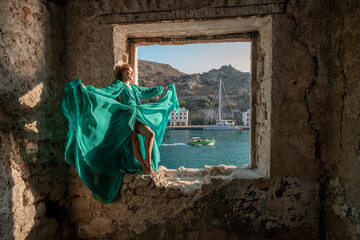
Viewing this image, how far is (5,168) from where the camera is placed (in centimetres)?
142

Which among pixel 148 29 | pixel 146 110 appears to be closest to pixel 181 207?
pixel 146 110

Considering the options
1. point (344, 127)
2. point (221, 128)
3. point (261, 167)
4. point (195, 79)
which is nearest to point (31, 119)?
point (261, 167)

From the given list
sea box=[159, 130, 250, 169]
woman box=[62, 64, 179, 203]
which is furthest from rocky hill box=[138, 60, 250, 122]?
woman box=[62, 64, 179, 203]

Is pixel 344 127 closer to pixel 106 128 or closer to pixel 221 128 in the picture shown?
pixel 106 128

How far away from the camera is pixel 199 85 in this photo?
10.2 metres

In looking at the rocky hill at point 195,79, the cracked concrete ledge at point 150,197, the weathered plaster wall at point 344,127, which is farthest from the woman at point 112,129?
the rocky hill at point 195,79

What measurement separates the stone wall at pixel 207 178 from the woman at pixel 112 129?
172 millimetres

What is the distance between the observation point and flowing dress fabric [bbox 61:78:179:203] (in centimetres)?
151

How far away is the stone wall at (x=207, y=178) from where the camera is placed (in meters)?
1.55

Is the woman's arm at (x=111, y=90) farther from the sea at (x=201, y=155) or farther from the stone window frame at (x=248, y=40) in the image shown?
the sea at (x=201, y=155)

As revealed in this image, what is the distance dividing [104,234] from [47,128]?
1221 mm

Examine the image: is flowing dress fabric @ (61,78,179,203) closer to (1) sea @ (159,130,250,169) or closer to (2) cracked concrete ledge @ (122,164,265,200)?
(2) cracked concrete ledge @ (122,164,265,200)

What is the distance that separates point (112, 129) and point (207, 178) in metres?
1.07

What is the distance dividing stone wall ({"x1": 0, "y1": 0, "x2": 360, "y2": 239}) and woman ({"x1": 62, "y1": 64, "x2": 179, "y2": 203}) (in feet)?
0.56
